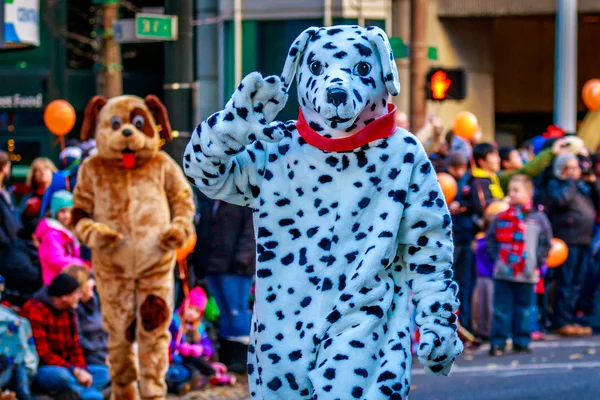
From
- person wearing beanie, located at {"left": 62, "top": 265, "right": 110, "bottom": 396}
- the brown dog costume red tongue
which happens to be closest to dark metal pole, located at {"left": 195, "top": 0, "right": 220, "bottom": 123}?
person wearing beanie, located at {"left": 62, "top": 265, "right": 110, "bottom": 396}

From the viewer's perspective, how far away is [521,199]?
41.0ft

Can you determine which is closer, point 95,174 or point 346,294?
point 346,294

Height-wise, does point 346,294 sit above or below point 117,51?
below

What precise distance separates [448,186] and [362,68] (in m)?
7.14

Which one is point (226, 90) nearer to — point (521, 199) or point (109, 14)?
point (109, 14)

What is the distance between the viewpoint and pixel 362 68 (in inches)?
218

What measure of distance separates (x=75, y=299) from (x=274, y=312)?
4458 mm


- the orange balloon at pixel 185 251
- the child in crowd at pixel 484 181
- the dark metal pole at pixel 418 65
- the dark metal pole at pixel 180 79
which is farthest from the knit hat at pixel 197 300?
the dark metal pole at pixel 418 65

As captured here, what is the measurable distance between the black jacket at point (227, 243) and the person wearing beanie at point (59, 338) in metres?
1.76

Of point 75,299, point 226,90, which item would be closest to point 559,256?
point 75,299

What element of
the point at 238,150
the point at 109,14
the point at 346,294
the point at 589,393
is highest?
the point at 109,14

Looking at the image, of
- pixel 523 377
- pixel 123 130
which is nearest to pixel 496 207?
pixel 523 377

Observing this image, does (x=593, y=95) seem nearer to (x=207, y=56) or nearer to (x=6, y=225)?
(x=6, y=225)

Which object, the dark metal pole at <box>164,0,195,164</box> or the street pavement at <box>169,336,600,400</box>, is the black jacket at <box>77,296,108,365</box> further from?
the dark metal pole at <box>164,0,195,164</box>
